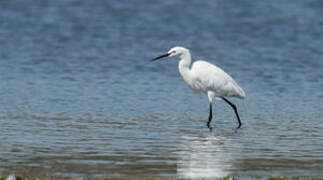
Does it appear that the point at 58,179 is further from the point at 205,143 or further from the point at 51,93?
the point at 51,93

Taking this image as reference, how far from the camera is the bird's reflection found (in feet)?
24.8

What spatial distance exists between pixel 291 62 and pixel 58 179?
40.0 ft

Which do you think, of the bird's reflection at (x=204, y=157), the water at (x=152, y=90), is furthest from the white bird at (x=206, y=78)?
the bird's reflection at (x=204, y=157)

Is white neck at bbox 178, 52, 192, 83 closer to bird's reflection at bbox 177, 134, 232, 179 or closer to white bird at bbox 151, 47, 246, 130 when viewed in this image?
white bird at bbox 151, 47, 246, 130

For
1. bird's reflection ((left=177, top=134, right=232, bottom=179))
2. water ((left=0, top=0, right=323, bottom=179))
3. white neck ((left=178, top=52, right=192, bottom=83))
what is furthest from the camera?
white neck ((left=178, top=52, right=192, bottom=83))

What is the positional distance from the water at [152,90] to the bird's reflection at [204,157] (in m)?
0.01

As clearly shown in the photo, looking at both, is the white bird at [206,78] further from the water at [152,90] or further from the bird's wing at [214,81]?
the water at [152,90]

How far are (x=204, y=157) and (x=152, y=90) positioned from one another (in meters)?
5.97

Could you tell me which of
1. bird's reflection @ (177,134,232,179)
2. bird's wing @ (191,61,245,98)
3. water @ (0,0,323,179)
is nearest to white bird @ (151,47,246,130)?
bird's wing @ (191,61,245,98)

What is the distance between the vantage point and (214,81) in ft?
40.5

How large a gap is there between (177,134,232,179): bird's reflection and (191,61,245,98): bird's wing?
204 centimetres

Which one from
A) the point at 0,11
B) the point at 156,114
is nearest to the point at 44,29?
the point at 0,11

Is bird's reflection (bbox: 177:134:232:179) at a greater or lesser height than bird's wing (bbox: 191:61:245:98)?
greater

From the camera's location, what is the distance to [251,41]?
21578 millimetres
